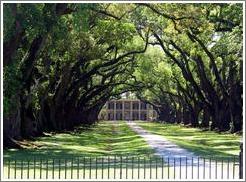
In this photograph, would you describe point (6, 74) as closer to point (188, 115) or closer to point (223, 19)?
point (223, 19)

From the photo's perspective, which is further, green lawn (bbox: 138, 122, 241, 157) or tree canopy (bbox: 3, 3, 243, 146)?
green lawn (bbox: 138, 122, 241, 157)

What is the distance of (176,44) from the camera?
175 feet

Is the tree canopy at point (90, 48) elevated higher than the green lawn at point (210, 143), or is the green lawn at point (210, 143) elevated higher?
the tree canopy at point (90, 48)

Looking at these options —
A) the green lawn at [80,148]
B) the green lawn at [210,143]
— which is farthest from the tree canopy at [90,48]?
the green lawn at [210,143]

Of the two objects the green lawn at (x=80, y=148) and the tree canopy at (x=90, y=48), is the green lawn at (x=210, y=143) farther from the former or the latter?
the tree canopy at (x=90, y=48)

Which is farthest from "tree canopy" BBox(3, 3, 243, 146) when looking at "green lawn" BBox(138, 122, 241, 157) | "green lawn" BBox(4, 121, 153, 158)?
"green lawn" BBox(138, 122, 241, 157)

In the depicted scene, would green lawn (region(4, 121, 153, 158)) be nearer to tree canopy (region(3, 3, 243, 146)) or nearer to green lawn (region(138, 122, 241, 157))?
tree canopy (region(3, 3, 243, 146))

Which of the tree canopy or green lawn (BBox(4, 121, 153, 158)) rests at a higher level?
the tree canopy

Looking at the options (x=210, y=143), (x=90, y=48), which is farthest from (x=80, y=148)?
(x=210, y=143)

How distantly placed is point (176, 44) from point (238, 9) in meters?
17.0

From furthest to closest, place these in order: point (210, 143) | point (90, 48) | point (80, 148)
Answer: point (90, 48), point (210, 143), point (80, 148)

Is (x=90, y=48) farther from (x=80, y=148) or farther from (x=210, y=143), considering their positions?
(x=210, y=143)

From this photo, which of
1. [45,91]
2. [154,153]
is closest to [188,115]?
[45,91]

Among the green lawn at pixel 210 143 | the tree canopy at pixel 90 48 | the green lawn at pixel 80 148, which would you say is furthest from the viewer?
the green lawn at pixel 210 143
